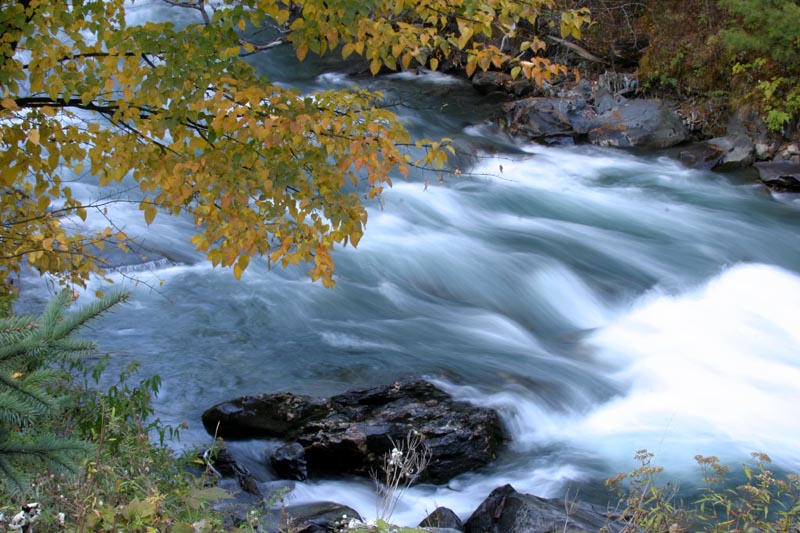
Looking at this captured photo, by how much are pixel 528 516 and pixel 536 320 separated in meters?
4.69

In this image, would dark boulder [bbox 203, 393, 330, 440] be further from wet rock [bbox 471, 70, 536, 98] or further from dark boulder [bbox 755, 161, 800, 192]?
wet rock [bbox 471, 70, 536, 98]

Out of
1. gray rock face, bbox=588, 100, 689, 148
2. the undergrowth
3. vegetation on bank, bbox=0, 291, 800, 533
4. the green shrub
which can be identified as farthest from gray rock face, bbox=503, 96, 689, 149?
vegetation on bank, bbox=0, 291, 800, 533

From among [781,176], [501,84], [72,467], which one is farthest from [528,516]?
[501,84]

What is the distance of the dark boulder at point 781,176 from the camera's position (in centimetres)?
1250

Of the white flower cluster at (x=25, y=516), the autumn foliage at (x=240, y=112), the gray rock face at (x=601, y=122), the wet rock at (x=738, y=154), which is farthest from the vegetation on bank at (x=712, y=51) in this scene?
the white flower cluster at (x=25, y=516)

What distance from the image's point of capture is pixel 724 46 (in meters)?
14.5

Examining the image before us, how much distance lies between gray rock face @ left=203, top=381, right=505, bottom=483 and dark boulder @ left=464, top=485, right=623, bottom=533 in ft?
2.76

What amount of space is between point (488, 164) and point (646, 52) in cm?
462

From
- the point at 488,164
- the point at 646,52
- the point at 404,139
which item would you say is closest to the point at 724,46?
the point at 646,52

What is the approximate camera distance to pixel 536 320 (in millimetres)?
8977

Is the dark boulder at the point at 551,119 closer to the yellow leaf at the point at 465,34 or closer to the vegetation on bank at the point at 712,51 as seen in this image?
the vegetation on bank at the point at 712,51

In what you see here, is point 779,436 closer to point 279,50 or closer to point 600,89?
point 600,89

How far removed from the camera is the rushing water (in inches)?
256

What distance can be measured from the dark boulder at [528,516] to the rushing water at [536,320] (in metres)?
0.53
